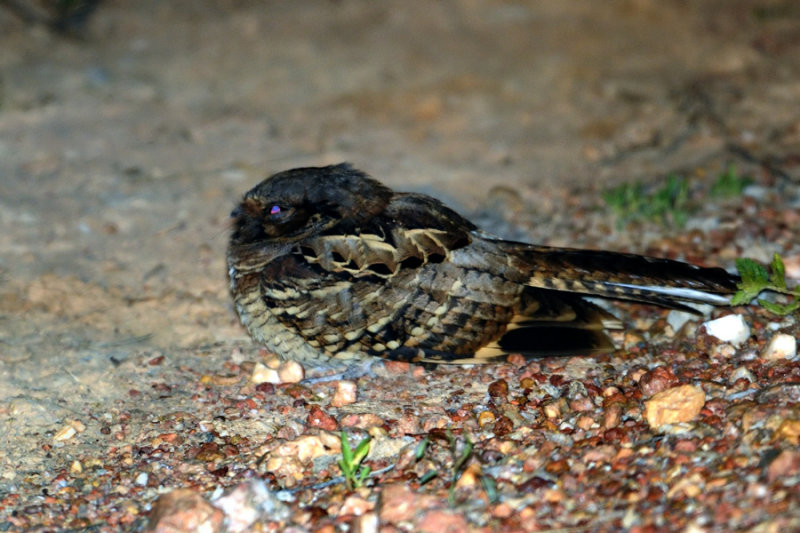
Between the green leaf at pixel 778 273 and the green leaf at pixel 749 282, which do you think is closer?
the green leaf at pixel 749 282

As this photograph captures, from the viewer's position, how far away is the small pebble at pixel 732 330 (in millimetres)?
3582

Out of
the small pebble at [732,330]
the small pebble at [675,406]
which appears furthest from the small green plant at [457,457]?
the small pebble at [732,330]

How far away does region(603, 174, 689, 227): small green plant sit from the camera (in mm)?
4734

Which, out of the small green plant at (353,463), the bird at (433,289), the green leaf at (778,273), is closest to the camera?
the small green plant at (353,463)

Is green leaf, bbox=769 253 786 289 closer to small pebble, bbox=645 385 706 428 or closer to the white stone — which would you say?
small pebble, bbox=645 385 706 428

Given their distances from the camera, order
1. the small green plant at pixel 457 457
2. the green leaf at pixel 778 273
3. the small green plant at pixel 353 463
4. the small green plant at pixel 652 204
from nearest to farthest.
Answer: the small green plant at pixel 457 457 → the small green plant at pixel 353 463 → the green leaf at pixel 778 273 → the small green plant at pixel 652 204

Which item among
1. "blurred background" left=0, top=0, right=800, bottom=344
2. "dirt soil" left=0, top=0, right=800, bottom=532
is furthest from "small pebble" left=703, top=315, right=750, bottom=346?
"blurred background" left=0, top=0, right=800, bottom=344

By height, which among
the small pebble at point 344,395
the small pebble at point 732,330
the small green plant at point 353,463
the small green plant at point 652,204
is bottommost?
the small pebble at point 344,395

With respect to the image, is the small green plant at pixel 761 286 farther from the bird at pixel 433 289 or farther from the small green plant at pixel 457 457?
the small green plant at pixel 457 457

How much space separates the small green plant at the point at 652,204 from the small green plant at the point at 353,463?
2372 millimetres

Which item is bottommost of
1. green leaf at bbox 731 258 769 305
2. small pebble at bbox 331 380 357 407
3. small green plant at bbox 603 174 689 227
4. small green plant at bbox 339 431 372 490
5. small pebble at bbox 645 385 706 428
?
small pebble at bbox 331 380 357 407

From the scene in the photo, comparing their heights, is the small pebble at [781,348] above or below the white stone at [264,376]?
above

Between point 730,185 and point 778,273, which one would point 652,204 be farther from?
point 778,273

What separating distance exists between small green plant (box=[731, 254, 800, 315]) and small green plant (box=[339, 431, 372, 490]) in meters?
1.65
